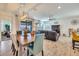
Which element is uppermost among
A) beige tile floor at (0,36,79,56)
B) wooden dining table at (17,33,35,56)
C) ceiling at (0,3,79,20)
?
ceiling at (0,3,79,20)

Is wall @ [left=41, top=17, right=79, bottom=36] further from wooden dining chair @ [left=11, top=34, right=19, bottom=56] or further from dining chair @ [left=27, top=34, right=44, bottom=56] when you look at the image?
wooden dining chair @ [left=11, top=34, right=19, bottom=56]

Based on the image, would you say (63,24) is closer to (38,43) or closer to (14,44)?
(38,43)

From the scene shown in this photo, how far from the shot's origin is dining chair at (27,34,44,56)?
7.12 feet

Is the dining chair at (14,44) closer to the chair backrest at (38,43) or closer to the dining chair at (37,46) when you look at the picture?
the dining chair at (37,46)

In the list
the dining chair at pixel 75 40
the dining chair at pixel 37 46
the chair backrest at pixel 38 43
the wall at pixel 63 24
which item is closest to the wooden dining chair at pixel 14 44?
the dining chair at pixel 37 46

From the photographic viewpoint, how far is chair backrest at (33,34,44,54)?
2172 millimetres

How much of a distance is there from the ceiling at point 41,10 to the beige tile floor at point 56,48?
0.48 m

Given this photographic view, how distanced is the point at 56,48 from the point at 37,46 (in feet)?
1.25

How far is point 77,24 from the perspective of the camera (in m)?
2.09

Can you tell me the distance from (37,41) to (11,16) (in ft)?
2.31

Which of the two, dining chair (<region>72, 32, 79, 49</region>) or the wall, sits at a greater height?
the wall

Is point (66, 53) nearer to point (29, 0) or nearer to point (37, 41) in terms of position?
point (37, 41)

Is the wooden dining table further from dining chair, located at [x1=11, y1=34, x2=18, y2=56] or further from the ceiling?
the ceiling

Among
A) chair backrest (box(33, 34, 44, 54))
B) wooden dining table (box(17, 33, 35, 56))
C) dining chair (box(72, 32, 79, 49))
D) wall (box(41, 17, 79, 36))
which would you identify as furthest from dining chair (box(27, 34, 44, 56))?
dining chair (box(72, 32, 79, 49))
